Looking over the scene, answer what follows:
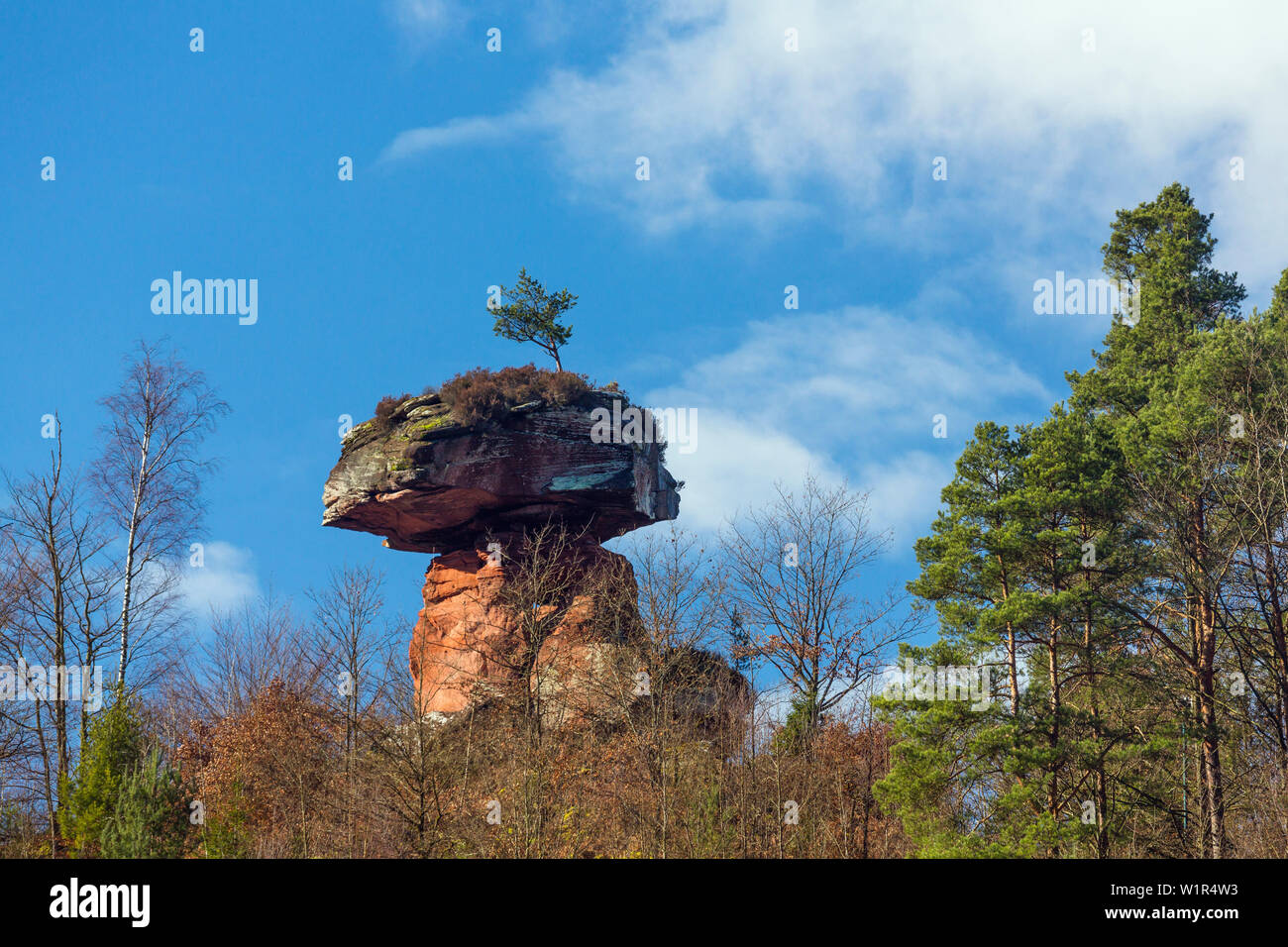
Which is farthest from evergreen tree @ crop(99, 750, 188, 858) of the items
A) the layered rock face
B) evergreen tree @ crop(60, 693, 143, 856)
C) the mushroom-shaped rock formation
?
the mushroom-shaped rock formation

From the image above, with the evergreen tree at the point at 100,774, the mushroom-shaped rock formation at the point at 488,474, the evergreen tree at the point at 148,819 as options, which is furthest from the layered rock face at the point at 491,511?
the evergreen tree at the point at 148,819

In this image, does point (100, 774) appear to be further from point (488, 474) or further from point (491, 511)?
point (491, 511)

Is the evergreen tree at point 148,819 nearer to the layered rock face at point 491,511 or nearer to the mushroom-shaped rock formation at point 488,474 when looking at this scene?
the layered rock face at point 491,511

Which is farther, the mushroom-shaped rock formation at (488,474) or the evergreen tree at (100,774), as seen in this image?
the mushroom-shaped rock formation at (488,474)

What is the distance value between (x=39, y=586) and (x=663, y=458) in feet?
71.1

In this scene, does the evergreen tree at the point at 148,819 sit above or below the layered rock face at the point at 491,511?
below

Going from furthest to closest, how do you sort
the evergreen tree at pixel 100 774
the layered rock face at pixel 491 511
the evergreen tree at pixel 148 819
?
the layered rock face at pixel 491 511 → the evergreen tree at pixel 100 774 → the evergreen tree at pixel 148 819

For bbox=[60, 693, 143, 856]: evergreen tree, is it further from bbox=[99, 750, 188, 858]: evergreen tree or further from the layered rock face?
the layered rock face

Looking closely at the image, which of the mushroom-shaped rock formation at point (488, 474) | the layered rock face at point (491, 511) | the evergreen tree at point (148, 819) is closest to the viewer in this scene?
→ the evergreen tree at point (148, 819)

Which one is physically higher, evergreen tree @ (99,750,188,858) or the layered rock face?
the layered rock face

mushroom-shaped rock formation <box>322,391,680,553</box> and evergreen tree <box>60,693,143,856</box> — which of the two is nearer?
evergreen tree <box>60,693,143,856</box>

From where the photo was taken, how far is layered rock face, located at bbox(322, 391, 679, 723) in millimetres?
34812

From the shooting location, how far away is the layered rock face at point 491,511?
3481 centimetres
